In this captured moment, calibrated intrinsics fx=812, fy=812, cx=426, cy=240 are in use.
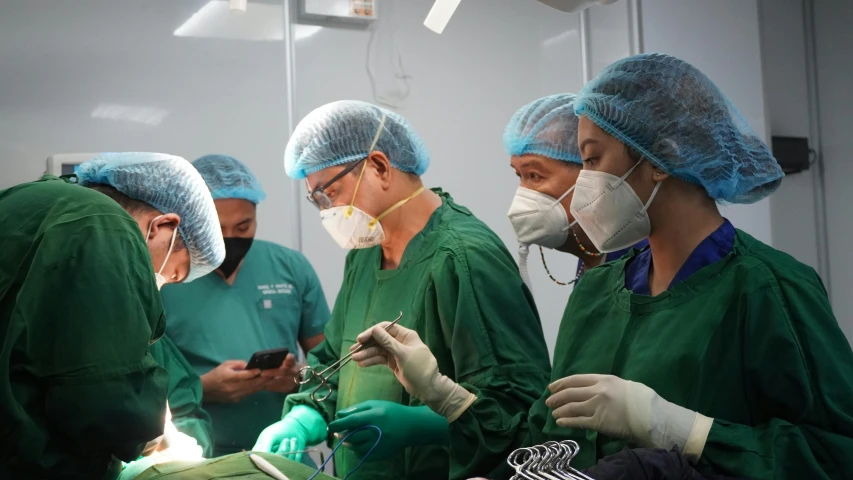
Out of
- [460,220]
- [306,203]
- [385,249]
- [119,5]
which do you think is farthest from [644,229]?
[119,5]

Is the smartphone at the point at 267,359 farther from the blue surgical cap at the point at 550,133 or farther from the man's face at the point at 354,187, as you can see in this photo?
the blue surgical cap at the point at 550,133

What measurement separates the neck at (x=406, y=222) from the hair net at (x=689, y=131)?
0.78 m

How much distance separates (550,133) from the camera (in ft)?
7.68

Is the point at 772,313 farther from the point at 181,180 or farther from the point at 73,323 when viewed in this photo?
the point at 181,180

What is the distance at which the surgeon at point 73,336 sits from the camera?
128 centimetres

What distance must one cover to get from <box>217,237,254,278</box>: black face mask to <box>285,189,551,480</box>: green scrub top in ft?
2.48

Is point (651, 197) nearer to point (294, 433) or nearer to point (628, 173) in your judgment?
point (628, 173)

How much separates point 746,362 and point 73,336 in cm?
113

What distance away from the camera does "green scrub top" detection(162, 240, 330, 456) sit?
113 inches

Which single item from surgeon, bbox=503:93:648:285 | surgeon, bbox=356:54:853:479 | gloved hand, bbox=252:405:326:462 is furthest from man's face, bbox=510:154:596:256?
gloved hand, bbox=252:405:326:462

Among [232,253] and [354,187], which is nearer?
[354,187]

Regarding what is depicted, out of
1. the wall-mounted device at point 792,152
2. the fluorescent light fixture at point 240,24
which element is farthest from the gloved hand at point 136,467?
the wall-mounted device at point 792,152

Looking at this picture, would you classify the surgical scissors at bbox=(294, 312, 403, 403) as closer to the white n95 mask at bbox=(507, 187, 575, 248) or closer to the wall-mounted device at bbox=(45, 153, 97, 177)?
the white n95 mask at bbox=(507, 187, 575, 248)

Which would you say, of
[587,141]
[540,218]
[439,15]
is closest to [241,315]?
[540,218]
